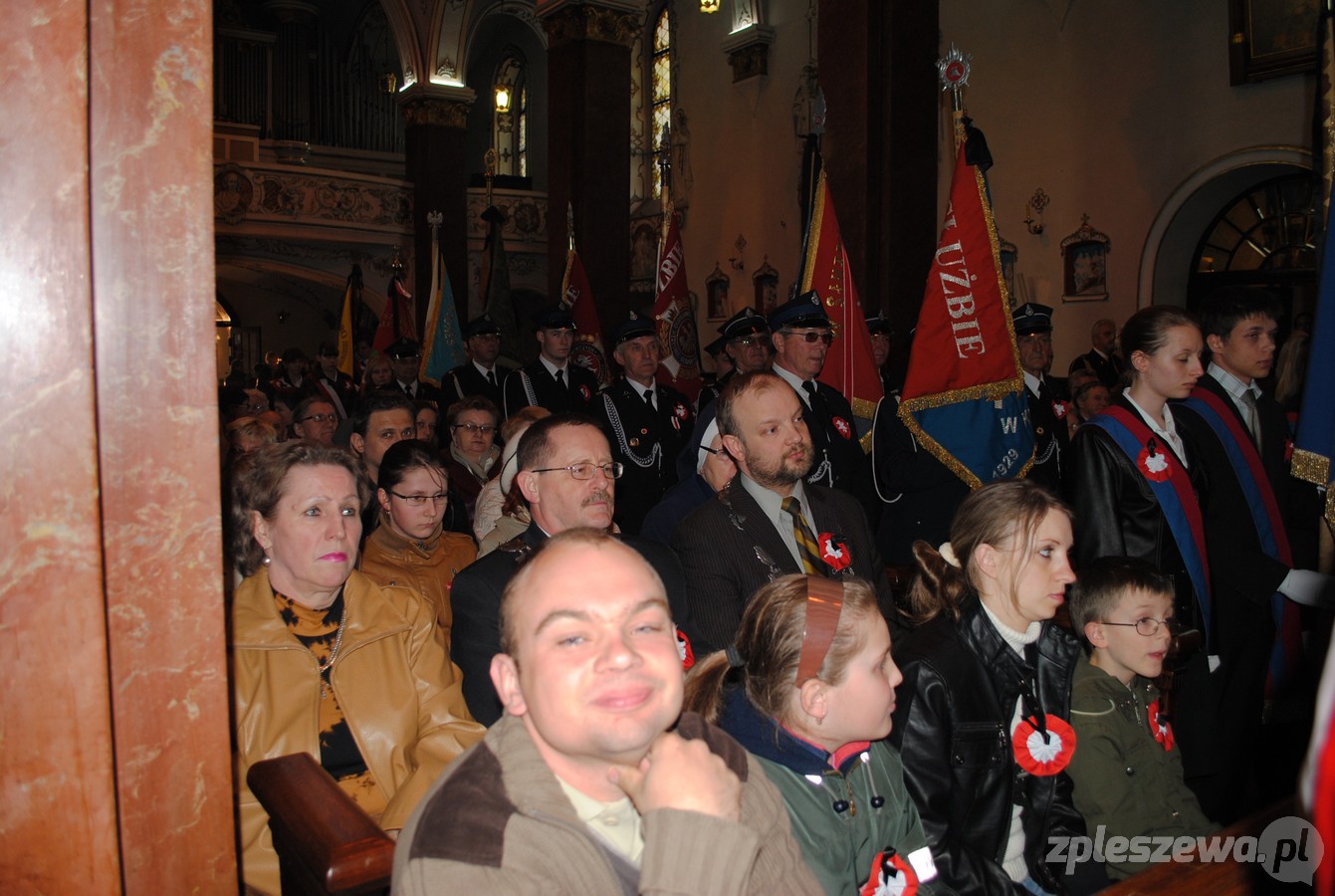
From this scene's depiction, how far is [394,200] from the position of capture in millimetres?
16328

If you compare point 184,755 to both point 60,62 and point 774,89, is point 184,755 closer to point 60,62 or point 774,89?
point 60,62

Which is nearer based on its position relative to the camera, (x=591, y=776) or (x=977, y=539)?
(x=591, y=776)

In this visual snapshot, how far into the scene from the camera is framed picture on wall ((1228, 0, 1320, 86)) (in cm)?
801

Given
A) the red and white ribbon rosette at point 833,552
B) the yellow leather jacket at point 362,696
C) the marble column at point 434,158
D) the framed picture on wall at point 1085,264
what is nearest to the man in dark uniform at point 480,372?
the red and white ribbon rosette at point 833,552

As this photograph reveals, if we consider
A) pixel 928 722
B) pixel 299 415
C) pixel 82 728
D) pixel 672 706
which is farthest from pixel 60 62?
pixel 299 415

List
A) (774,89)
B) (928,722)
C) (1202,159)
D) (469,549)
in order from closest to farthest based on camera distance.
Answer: (928,722), (469,549), (1202,159), (774,89)

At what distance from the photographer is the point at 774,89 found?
13539 mm

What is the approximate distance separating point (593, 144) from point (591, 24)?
1.36 m

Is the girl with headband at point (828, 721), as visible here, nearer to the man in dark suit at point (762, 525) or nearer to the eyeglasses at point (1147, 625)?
the man in dark suit at point (762, 525)

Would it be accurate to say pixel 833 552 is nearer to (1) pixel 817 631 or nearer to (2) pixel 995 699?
(2) pixel 995 699

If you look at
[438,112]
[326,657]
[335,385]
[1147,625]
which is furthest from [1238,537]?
[438,112]

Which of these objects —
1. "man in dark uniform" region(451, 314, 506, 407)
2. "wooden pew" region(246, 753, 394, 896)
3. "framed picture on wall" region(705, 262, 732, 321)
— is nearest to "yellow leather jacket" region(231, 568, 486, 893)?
"wooden pew" region(246, 753, 394, 896)

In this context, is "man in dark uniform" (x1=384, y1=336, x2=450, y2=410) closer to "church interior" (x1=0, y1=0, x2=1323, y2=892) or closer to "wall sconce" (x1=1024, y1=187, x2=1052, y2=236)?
"church interior" (x1=0, y1=0, x2=1323, y2=892)

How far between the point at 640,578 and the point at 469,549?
2290mm
